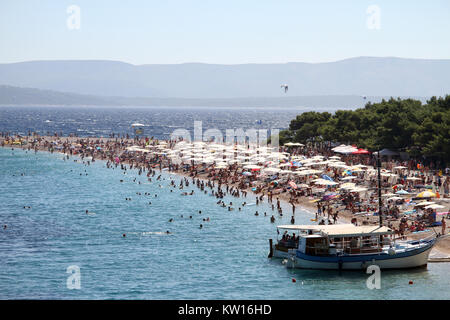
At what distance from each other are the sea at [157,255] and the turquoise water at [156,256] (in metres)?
0.07

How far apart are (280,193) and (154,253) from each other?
87.5ft

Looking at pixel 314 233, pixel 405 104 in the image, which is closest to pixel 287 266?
pixel 314 233

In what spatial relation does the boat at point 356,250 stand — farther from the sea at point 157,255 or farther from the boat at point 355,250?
the sea at point 157,255

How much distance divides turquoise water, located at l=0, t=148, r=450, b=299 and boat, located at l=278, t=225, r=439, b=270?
1.99 ft

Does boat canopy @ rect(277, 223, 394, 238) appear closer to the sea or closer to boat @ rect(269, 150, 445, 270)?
boat @ rect(269, 150, 445, 270)

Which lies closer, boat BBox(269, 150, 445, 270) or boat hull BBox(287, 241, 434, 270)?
boat hull BBox(287, 241, 434, 270)

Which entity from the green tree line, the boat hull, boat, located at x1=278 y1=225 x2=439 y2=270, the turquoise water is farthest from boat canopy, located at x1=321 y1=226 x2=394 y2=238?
the green tree line

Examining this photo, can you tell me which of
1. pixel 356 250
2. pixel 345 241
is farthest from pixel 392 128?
pixel 356 250

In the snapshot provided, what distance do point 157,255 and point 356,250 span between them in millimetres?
14595

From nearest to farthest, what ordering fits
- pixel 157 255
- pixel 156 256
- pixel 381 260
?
pixel 381 260 < pixel 156 256 < pixel 157 255

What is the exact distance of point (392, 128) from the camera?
83000mm

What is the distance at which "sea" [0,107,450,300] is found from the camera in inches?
1389

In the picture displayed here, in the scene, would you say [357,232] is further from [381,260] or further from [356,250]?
[381,260]
